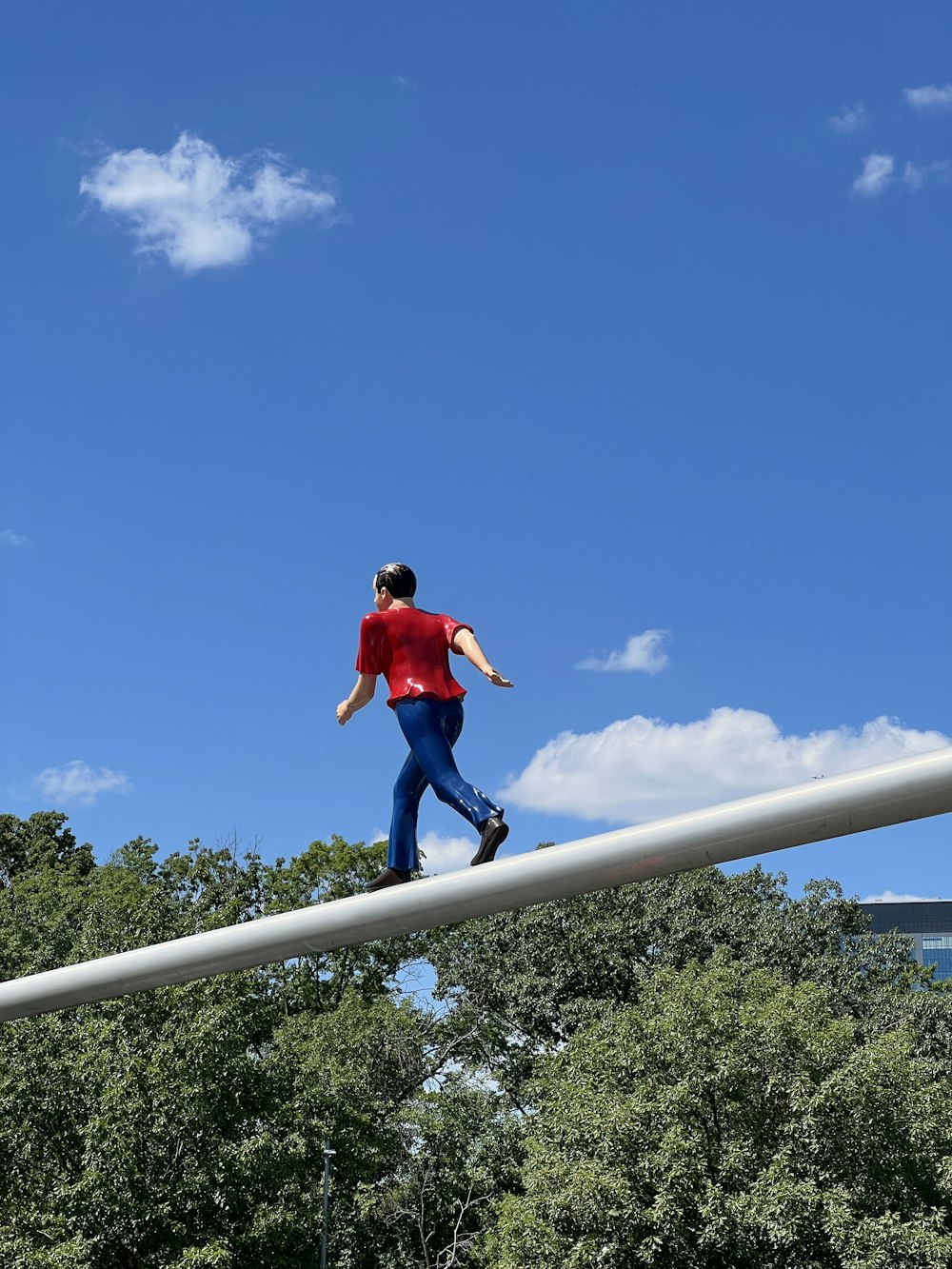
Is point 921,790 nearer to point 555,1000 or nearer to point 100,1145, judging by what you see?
point 100,1145

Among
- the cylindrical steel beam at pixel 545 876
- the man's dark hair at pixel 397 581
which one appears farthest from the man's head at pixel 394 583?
the cylindrical steel beam at pixel 545 876

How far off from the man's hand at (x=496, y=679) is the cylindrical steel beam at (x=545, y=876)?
48.3 inches

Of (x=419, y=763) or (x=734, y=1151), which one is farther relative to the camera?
(x=734, y=1151)

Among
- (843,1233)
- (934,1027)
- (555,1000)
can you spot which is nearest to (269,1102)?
(843,1233)

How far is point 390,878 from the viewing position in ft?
15.5

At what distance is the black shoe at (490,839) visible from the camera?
446cm

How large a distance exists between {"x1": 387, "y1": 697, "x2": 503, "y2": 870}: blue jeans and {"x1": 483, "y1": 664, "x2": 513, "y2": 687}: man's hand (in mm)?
160

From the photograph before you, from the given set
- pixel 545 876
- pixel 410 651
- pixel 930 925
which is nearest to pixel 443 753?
pixel 410 651

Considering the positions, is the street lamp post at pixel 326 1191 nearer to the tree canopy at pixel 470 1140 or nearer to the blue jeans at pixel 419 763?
the tree canopy at pixel 470 1140

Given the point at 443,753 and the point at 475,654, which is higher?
the point at 475,654

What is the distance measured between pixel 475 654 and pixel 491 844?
809 millimetres

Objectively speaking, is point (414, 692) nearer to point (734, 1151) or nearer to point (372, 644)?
point (372, 644)

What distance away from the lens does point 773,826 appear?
3098mm

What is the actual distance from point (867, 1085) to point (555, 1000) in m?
11.3
